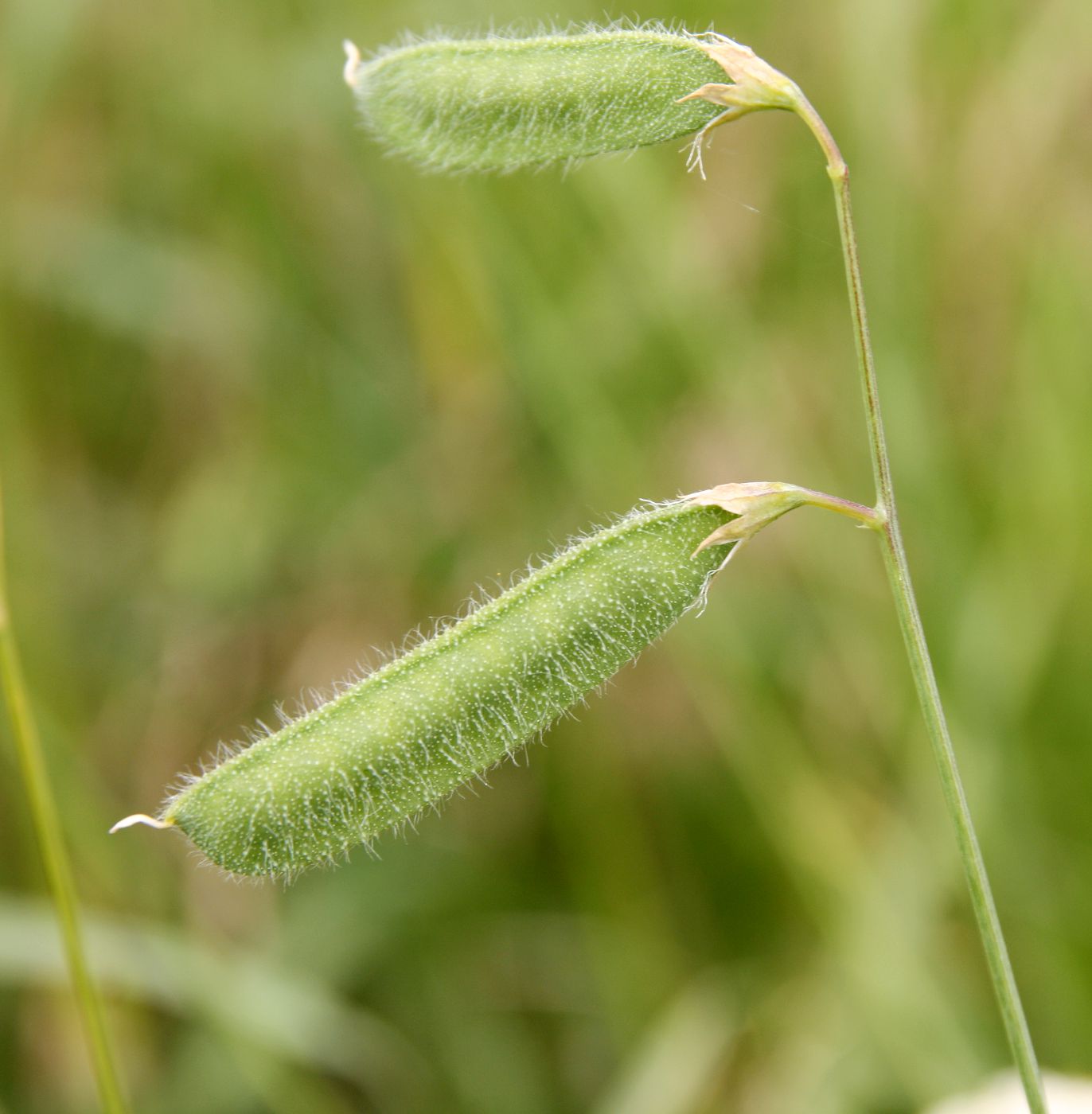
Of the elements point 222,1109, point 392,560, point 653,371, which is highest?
point 653,371

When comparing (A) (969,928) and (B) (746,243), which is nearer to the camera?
(A) (969,928)

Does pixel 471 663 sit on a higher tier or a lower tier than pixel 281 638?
lower

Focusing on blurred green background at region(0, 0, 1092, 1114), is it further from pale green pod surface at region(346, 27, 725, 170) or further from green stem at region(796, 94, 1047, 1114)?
green stem at region(796, 94, 1047, 1114)

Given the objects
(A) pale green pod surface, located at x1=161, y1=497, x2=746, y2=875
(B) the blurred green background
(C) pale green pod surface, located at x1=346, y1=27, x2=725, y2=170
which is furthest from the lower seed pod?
(B) the blurred green background

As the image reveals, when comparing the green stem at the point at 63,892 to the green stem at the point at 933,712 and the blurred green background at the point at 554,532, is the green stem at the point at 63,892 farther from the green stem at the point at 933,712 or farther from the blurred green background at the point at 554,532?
the blurred green background at the point at 554,532

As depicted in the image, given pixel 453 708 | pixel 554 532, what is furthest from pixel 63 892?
pixel 554 532

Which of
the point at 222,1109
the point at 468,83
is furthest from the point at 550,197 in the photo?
the point at 222,1109

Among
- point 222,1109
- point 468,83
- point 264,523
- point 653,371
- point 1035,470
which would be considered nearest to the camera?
point 468,83

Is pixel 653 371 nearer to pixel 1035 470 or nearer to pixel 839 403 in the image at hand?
pixel 839 403
